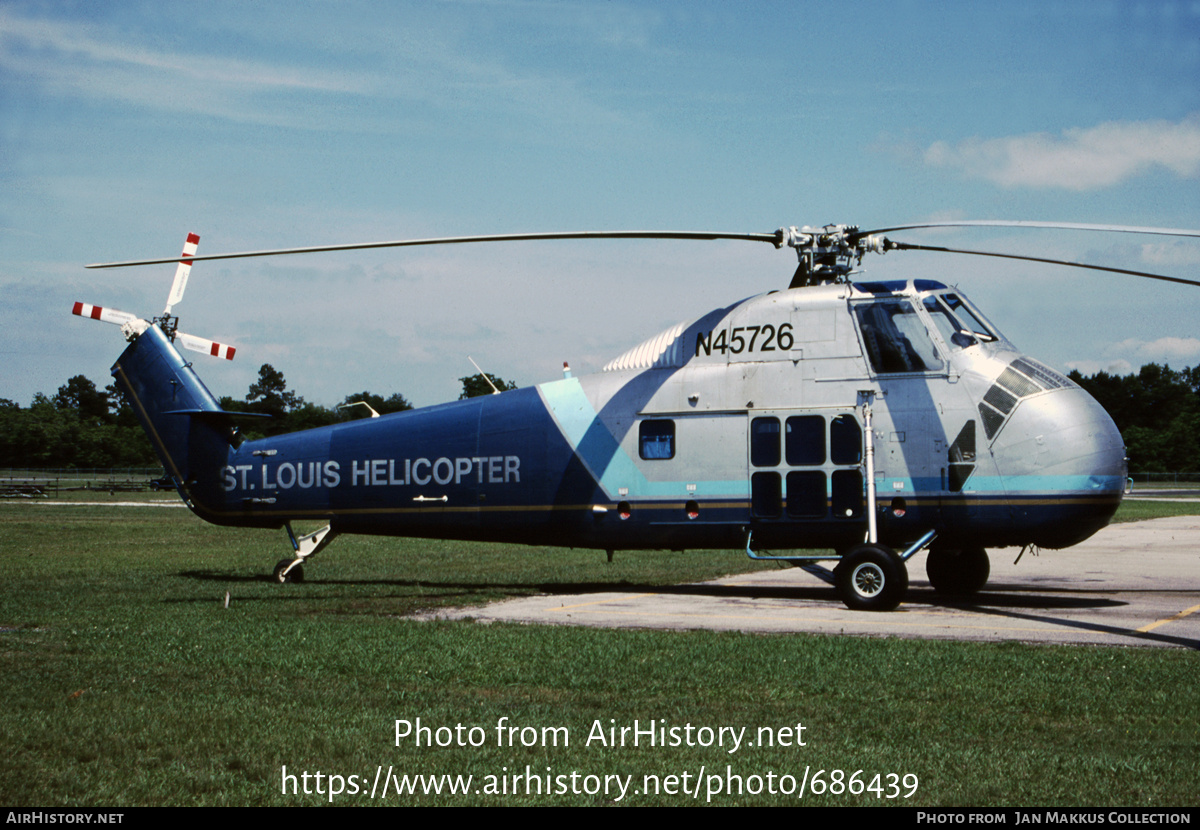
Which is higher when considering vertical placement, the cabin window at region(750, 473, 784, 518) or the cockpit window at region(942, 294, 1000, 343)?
the cockpit window at region(942, 294, 1000, 343)

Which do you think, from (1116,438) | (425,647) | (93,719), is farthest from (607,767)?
(1116,438)

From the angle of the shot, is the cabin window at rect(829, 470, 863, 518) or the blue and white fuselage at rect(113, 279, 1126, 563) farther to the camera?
the cabin window at rect(829, 470, 863, 518)

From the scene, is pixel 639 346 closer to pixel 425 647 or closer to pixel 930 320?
pixel 930 320

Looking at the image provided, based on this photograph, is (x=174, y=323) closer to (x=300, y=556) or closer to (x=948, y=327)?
(x=300, y=556)

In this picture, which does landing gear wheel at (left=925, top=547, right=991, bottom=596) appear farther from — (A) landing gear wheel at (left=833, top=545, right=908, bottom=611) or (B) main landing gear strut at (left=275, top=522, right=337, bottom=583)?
(B) main landing gear strut at (left=275, top=522, right=337, bottom=583)

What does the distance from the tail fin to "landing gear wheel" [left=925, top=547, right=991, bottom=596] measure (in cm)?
1215

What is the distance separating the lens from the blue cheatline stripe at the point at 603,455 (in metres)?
15.9

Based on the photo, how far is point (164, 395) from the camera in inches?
771

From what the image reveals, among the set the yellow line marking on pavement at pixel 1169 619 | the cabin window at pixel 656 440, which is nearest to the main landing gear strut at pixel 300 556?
the cabin window at pixel 656 440

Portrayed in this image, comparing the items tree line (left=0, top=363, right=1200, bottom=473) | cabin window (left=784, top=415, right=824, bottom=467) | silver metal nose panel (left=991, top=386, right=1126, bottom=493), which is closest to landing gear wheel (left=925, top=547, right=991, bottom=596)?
silver metal nose panel (left=991, top=386, right=1126, bottom=493)

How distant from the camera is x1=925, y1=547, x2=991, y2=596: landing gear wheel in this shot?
54.3 ft

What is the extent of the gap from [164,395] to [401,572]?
5.43m

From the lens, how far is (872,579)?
14297mm
